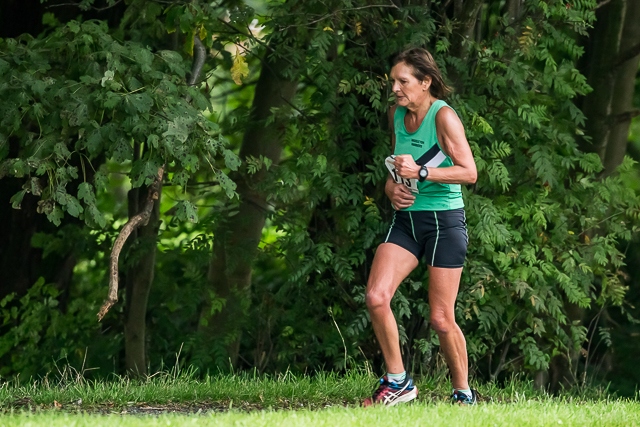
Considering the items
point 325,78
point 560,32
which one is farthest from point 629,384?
point 325,78

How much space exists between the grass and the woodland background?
93cm

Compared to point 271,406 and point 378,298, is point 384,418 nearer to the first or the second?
point 378,298

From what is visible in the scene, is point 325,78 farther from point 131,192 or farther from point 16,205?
point 131,192

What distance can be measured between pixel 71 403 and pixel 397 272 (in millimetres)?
2176

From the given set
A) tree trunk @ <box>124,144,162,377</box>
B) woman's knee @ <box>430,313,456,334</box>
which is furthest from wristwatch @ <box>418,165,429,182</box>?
tree trunk @ <box>124,144,162,377</box>

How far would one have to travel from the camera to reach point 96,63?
646cm

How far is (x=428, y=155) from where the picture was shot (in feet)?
18.4

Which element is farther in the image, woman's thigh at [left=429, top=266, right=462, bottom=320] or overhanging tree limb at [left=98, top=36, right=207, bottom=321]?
overhanging tree limb at [left=98, top=36, right=207, bottom=321]

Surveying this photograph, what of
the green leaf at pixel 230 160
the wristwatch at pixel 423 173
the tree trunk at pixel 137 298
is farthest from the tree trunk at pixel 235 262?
the wristwatch at pixel 423 173

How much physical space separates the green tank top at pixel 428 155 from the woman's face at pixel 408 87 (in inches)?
3.9

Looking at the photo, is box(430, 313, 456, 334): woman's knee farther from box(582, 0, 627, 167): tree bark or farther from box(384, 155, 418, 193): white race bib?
box(582, 0, 627, 167): tree bark

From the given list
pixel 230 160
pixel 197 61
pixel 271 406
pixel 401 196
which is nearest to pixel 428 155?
pixel 401 196

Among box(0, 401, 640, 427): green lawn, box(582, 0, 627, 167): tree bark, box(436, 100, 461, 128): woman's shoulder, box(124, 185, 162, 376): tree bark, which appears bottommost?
box(124, 185, 162, 376): tree bark

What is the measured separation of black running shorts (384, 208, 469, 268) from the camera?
18.6ft
